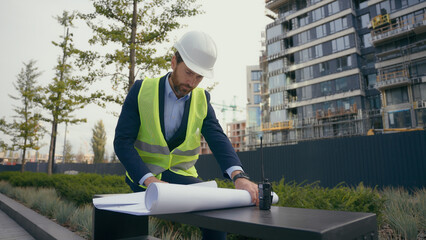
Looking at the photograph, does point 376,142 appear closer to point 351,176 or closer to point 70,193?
point 351,176

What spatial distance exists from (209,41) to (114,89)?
9.09 m

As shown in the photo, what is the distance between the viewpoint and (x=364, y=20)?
36156mm

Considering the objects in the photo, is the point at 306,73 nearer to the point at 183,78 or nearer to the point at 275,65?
the point at 275,65

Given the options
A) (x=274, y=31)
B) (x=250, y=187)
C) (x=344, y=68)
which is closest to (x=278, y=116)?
(x=344, y=68)

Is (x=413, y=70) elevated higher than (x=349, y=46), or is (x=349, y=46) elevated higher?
(x=349, y=46)

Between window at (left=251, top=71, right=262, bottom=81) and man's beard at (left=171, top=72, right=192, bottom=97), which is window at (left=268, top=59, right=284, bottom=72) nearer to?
window at (left=251, top=71, right=262, bottom=81)

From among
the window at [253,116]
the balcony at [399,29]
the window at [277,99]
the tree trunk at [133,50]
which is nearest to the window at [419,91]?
the balcony at [399,29]

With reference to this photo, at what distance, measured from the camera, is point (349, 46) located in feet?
115

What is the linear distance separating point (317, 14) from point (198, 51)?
41.9 meters

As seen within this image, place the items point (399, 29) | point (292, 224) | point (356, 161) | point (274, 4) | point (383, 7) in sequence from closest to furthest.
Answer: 1. point (292, 224)
2. point (356, 161)
3. point (399, 29)
4. point (383, 7)
5. point (274, 4)

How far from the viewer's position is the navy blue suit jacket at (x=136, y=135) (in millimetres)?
1763

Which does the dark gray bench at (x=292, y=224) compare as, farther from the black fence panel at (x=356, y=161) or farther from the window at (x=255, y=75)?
the window at (x=255, y=75)

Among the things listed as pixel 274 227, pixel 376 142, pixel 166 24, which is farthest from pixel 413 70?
pixel 274 227

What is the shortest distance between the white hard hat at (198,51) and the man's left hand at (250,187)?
757mm
